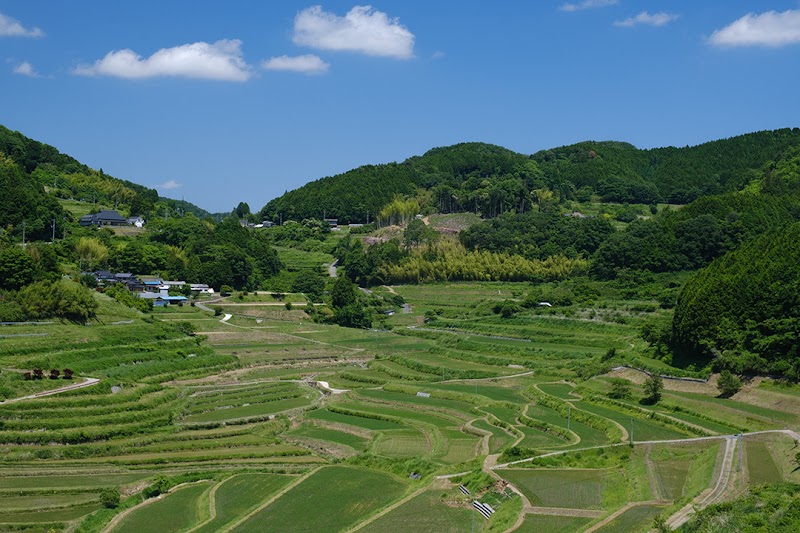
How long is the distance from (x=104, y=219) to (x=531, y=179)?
60606 millimetres

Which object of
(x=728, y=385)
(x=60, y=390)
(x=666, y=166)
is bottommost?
(x=60, y=390)

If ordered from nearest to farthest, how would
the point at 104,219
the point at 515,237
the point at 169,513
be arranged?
the point at 169,513 < the point at 104,219 < the point at 515,237

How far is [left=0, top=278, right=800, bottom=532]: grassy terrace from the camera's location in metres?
31.6

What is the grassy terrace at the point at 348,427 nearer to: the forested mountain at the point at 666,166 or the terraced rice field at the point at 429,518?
the terraced rice field at the point at 429,518

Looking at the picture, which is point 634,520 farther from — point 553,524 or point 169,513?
point 169,513

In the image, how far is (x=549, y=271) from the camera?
312 feet

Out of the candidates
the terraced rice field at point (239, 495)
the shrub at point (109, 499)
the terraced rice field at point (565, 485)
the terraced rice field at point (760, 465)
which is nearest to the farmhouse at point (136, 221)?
the terraced rice field at point (239, 495)

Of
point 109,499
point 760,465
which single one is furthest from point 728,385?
point 109,499

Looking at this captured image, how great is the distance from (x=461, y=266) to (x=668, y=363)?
151 feet

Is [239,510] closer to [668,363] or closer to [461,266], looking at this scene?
[668,363]

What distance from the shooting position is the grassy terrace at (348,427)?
1243 inches

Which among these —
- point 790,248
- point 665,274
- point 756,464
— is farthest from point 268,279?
point 756,464

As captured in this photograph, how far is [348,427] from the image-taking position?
150ft

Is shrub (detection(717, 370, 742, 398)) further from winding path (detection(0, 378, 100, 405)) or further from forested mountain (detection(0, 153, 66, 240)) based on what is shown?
forested mountain (detection(0, 153, 66, 240))
